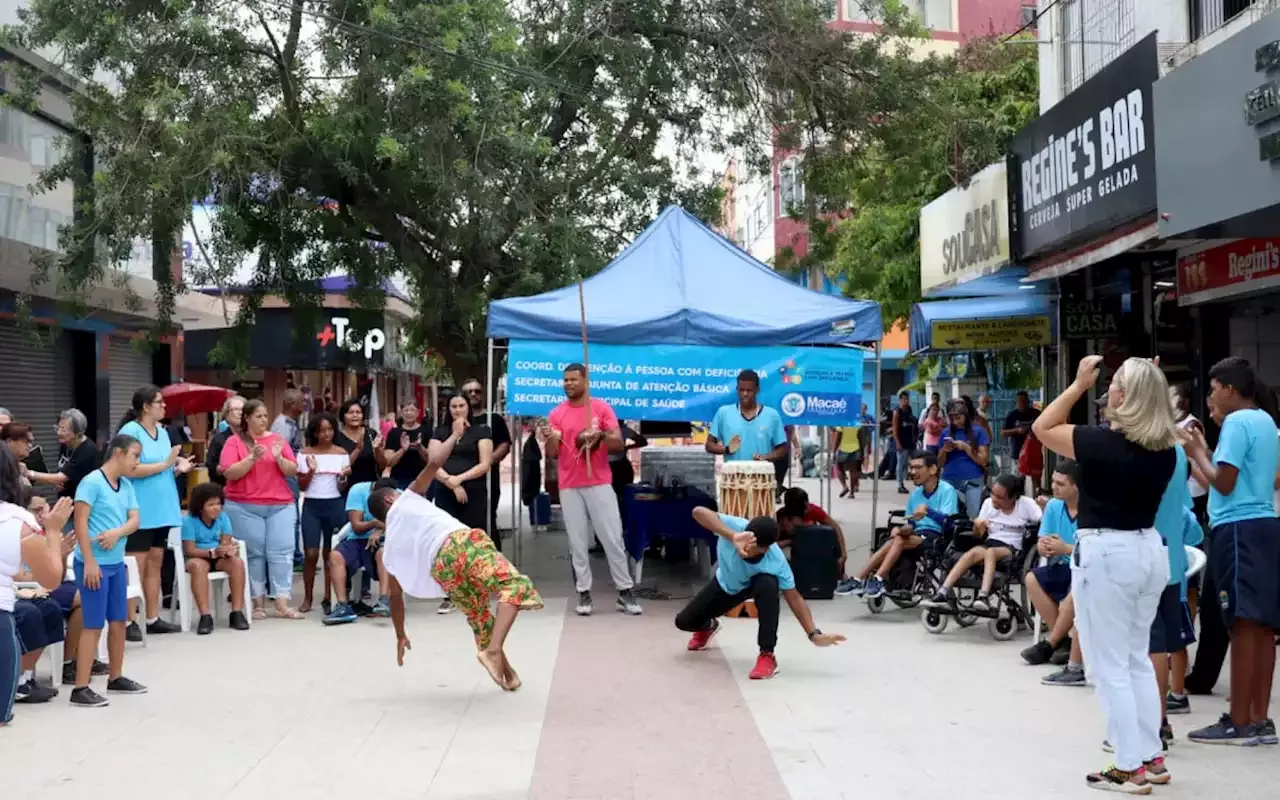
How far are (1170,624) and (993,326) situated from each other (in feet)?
34.9

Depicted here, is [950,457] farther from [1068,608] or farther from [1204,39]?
[1068,608]

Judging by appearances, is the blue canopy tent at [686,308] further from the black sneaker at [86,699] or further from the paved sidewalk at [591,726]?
the black sneaker at [86,699]

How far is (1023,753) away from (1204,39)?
7505 millimetres

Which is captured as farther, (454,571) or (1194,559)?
(454,571)

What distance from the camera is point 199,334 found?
34.7m

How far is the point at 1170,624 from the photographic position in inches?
276

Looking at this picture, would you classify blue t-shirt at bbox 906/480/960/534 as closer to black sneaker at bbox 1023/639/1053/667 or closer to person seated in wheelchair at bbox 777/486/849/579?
person seated in wheelchair at bbox 777/486/849/579

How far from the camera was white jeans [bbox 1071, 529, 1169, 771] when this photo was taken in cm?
611

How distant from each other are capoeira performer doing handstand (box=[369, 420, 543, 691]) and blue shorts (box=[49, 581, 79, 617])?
202 centimetres

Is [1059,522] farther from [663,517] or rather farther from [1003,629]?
[663,517]

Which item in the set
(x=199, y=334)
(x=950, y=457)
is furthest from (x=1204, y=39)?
(x=199, y=334)

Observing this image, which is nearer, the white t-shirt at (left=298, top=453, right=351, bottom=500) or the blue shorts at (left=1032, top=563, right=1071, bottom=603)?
the blue shorts at (left=1032, top=563, right=1071, bottom=603)

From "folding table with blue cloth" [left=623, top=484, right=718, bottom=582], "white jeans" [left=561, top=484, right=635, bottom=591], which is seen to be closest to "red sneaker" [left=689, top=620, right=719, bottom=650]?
"white jeans" [left=561, top=484, right=635, bottom=591]

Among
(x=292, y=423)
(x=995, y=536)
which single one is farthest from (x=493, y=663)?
(x=292, y=423)
